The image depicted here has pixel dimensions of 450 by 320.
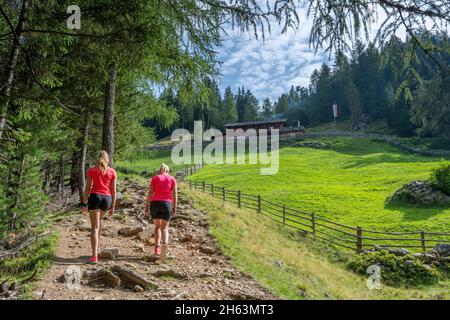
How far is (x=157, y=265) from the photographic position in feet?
20.2

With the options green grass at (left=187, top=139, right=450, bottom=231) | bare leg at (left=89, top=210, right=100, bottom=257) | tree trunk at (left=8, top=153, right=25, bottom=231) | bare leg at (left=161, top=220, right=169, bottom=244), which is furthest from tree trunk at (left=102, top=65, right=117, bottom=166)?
green grass at (left=187, top=139, right=450, bottom=231)

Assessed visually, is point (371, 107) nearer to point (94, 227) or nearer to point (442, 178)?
point (442, 178)

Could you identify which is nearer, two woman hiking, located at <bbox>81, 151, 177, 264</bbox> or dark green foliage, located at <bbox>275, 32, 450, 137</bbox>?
two woman hiking, located at <bbox>81, 151, 177, 264</bbox>

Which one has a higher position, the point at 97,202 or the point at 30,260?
the point at 97,202

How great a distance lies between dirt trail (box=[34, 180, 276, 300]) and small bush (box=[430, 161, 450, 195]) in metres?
21.1

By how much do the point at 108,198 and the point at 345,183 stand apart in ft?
99.4

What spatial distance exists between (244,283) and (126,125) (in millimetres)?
12154

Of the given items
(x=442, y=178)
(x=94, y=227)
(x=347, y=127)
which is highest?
(x=347, y=127)

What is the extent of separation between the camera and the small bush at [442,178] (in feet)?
75.0

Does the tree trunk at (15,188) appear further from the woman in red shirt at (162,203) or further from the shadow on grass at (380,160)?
the shadow on grass at (380,160)

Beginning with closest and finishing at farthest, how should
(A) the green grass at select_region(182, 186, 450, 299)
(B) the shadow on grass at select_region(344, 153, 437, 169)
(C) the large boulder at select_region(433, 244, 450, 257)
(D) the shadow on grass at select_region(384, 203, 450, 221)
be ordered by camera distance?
1. (A) the green grass at select_region(182, 186, 450, 299)
2. (C) the large boulder at select_region(433, 244, 450, 257)
3. (D) the shadow on grass at select_region(384, 203, 450, 221)
4. (B) the shadow on grass at select_region(344, 153, 437, 169)

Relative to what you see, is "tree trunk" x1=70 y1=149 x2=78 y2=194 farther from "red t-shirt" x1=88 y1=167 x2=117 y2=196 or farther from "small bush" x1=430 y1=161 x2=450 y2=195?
"small bush" x1=430 y1=161 x2=450 y2=195

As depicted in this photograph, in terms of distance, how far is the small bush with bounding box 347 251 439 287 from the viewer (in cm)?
1128

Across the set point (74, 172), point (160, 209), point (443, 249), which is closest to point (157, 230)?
point (160, 209)
